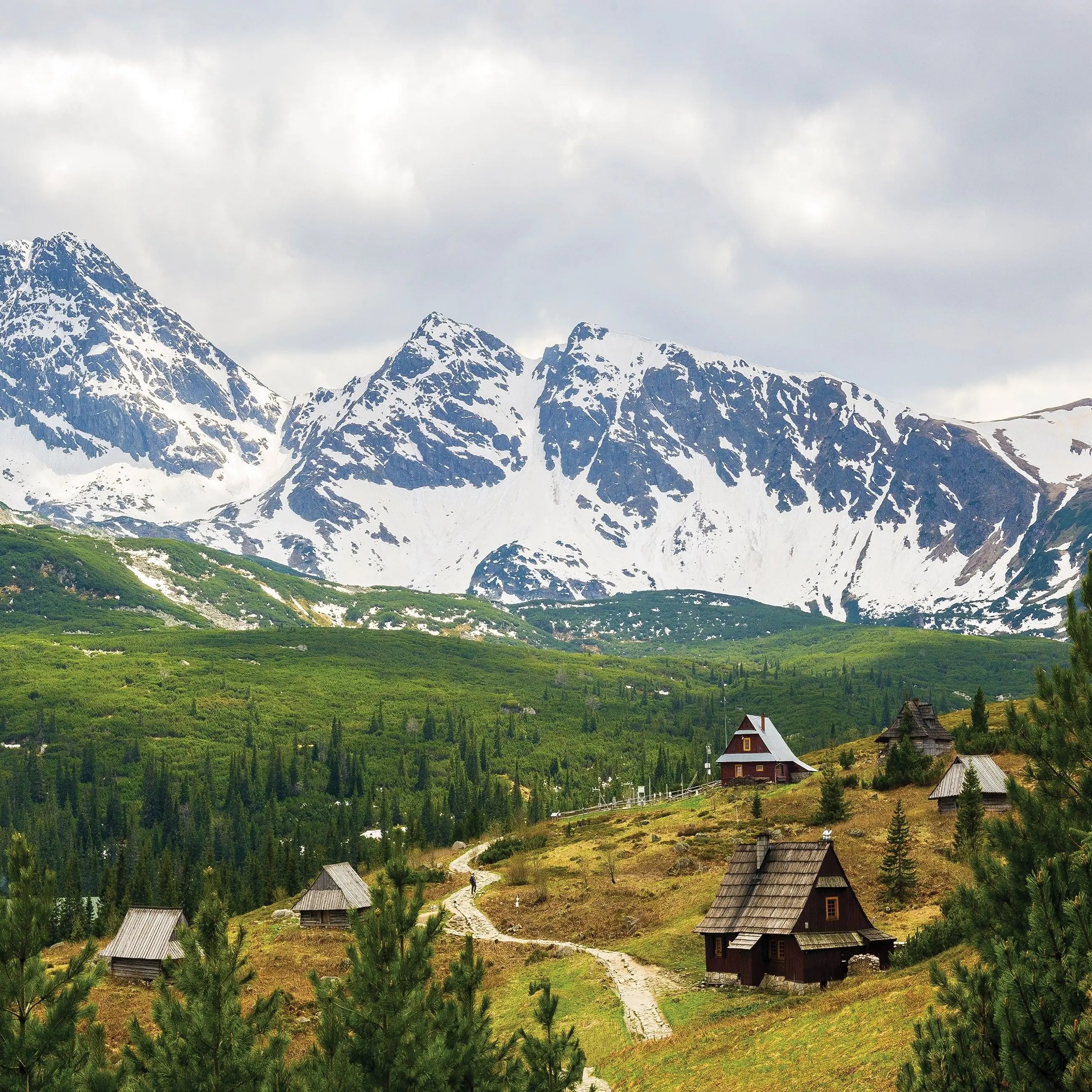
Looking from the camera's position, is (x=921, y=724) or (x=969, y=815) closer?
(x=969, y=815)

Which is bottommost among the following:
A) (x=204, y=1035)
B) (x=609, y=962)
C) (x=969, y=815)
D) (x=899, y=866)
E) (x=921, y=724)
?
(x=609, y=962)

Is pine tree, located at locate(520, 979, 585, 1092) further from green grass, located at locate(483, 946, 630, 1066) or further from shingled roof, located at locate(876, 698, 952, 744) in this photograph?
shingled roof, located at locate(876, 698, 952, 744)

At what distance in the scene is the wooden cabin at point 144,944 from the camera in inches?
3103

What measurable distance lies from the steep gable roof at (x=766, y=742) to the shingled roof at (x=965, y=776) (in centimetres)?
4486

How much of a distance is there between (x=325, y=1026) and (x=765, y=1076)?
1944cm

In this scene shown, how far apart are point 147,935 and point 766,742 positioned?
78458 millimetres

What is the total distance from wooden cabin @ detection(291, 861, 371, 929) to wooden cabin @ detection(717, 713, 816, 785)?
57.8 metres

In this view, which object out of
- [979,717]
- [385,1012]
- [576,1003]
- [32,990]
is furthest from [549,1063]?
[979,717]

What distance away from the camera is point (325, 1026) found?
2847cm

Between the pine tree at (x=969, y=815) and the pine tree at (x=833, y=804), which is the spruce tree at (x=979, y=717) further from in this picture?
the pine tree at (x=969, y=815)

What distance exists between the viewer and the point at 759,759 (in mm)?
138500

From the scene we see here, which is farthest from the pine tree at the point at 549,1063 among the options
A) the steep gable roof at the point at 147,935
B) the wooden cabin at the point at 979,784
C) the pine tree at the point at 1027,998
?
the wooden cabin at the point at 979,784

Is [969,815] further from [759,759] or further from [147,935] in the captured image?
[759,759]

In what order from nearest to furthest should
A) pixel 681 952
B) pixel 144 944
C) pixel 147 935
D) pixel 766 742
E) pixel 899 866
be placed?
pixel 681 952 < pixel 899 866 < pixel 144 944 < pixel 147 935 < pixel 766 742
